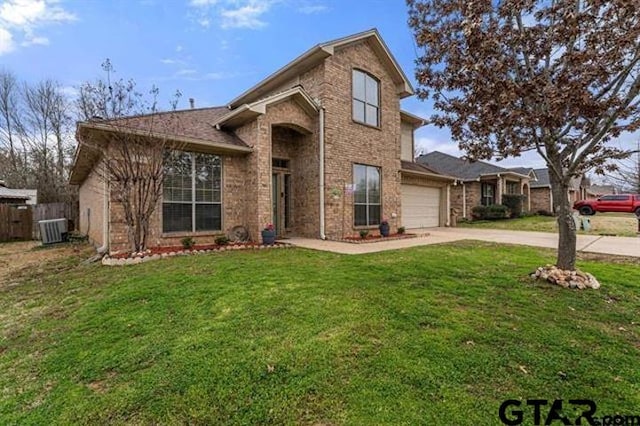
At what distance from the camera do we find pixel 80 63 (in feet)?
42.1

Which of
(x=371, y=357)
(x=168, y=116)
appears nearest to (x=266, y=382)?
(x=371, y=357)

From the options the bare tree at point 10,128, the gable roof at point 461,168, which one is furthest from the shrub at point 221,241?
the bare tree at point 10,128

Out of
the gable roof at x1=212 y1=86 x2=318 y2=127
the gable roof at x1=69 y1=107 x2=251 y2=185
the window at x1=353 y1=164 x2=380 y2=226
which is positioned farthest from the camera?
the window at x1=353 y1=164 x2=380 y2=226

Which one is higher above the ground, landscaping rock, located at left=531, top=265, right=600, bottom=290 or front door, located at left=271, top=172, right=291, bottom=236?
front door, located at left=271, top=172, right=291, bottom=236

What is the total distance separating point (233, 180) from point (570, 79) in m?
8.58

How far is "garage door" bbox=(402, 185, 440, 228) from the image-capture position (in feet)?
52.2

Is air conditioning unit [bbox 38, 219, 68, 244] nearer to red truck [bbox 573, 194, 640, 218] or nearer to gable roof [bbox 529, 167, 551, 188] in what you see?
gable roof [bbox 529, 167, 551, 188]

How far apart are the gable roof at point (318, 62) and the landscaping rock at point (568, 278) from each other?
352 inches

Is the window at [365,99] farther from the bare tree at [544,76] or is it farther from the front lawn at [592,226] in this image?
the front lawn at [592,226]

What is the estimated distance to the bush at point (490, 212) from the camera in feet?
68.2

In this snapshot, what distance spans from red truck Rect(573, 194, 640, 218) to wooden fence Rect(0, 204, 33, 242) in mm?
36000

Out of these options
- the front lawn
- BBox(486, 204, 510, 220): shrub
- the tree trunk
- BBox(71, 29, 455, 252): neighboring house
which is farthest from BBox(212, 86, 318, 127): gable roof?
BBox(486, 204, 510, 220): shrub

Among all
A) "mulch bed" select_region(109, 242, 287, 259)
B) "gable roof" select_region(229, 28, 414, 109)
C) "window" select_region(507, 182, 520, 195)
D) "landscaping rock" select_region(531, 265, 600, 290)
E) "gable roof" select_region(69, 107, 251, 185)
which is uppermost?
"gable roof" select_region(229, 28, 414, 109)

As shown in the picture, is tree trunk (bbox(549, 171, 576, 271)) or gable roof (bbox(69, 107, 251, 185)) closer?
tree trunk (bbox(549, 171, 576, 271))
